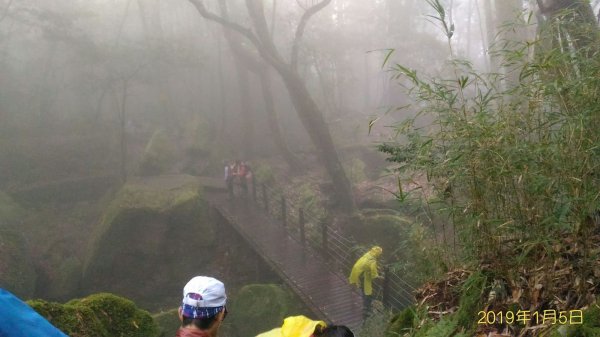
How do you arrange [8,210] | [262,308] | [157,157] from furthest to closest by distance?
[157,157]
[8,210]
[262,308]

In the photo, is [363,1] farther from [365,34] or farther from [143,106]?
[143,106]

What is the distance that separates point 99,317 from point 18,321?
2451mm

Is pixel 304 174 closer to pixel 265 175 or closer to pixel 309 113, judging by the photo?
pixel 265 175

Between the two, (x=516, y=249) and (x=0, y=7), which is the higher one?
(x=0, y=7)

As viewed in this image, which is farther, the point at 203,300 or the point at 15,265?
the point at 15,265

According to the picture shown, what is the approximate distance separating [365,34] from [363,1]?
402cm

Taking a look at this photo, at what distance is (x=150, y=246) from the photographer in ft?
35.9

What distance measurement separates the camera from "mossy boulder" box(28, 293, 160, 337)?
131 inches

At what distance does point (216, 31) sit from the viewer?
2148 centimetres

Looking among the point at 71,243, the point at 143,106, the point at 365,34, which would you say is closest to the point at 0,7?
the point at 143,106

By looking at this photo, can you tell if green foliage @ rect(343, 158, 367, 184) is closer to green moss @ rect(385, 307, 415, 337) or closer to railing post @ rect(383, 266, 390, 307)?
railing post @ rect(383, 266, 390, 307)

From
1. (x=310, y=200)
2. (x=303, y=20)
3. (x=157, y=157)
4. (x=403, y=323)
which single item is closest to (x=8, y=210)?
(x=157, y=157)

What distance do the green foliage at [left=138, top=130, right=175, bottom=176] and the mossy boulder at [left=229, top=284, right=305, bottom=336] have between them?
31.3 feet

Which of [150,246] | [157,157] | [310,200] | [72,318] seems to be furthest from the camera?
[157,157]
